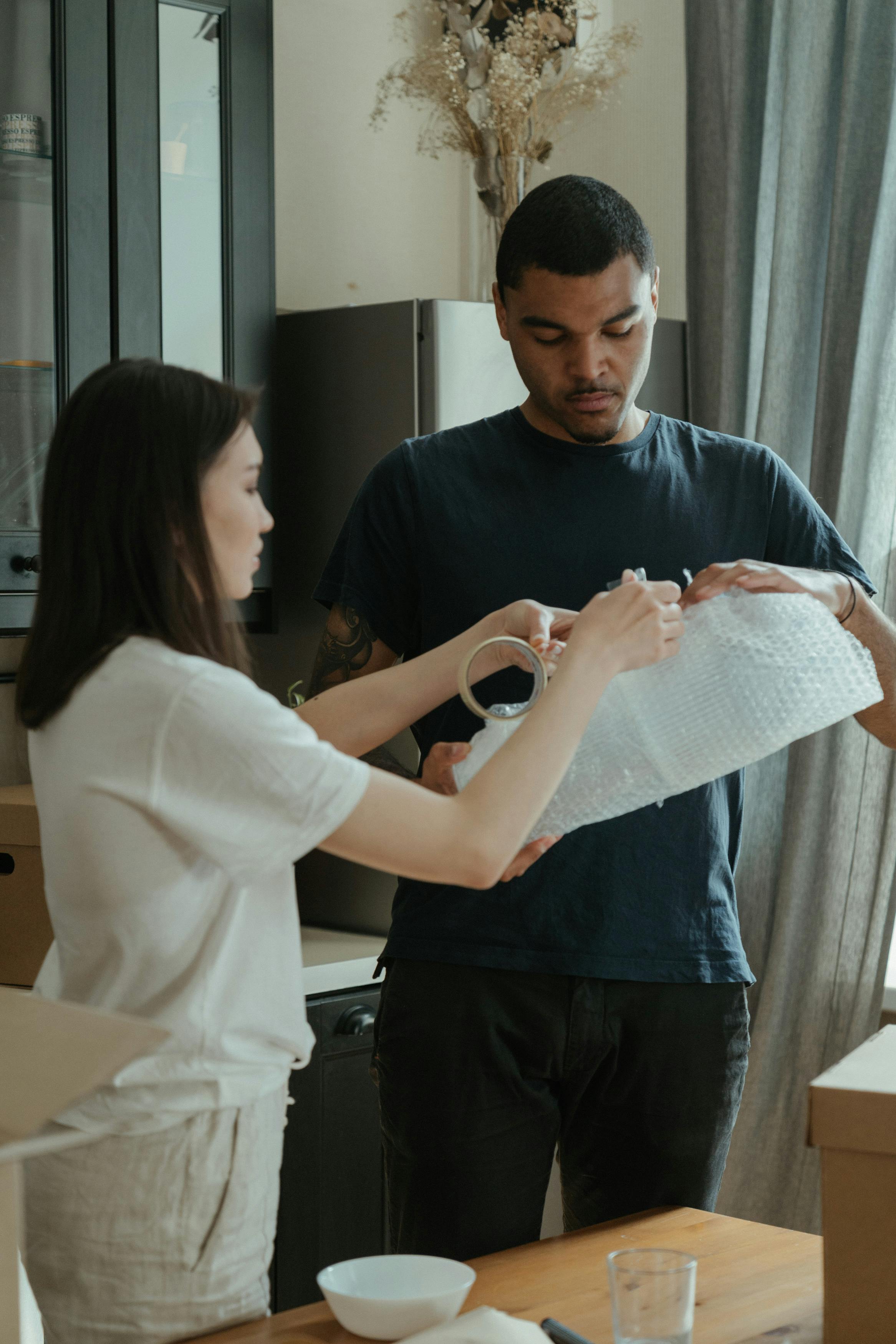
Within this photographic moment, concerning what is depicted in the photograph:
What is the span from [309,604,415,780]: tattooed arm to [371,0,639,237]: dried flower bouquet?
4.65 ft

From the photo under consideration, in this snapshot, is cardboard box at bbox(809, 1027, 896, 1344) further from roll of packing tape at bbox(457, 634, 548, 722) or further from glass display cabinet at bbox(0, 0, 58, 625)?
glass display cabinet at bbox(0, 0, 58, 625)

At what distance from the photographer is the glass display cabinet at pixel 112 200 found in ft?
6.63

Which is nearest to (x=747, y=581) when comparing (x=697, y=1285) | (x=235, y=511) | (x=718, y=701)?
(x=718, y=701)

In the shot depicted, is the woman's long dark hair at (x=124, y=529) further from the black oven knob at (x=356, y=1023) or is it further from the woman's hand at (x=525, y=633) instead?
the black oven knob at (x=356, y=1023)

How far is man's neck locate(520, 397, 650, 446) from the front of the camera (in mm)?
1437

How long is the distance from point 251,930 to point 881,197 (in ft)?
5.74

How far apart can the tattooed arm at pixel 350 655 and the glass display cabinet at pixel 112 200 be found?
0.67m

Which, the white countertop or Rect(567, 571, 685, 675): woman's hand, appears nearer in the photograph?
Rect(567, 571, 685, 675): woman's hand

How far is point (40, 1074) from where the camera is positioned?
0.72 meters

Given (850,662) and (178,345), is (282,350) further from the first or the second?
(850,662)

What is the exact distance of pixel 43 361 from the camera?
2059mm

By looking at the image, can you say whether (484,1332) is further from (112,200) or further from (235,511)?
(112,200)

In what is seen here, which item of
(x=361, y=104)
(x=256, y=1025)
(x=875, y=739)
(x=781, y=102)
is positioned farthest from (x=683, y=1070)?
(x=361, y=104)

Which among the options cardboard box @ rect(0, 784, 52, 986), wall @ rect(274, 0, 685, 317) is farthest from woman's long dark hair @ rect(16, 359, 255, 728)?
wall @ rect(274, 0, 685, 317)
